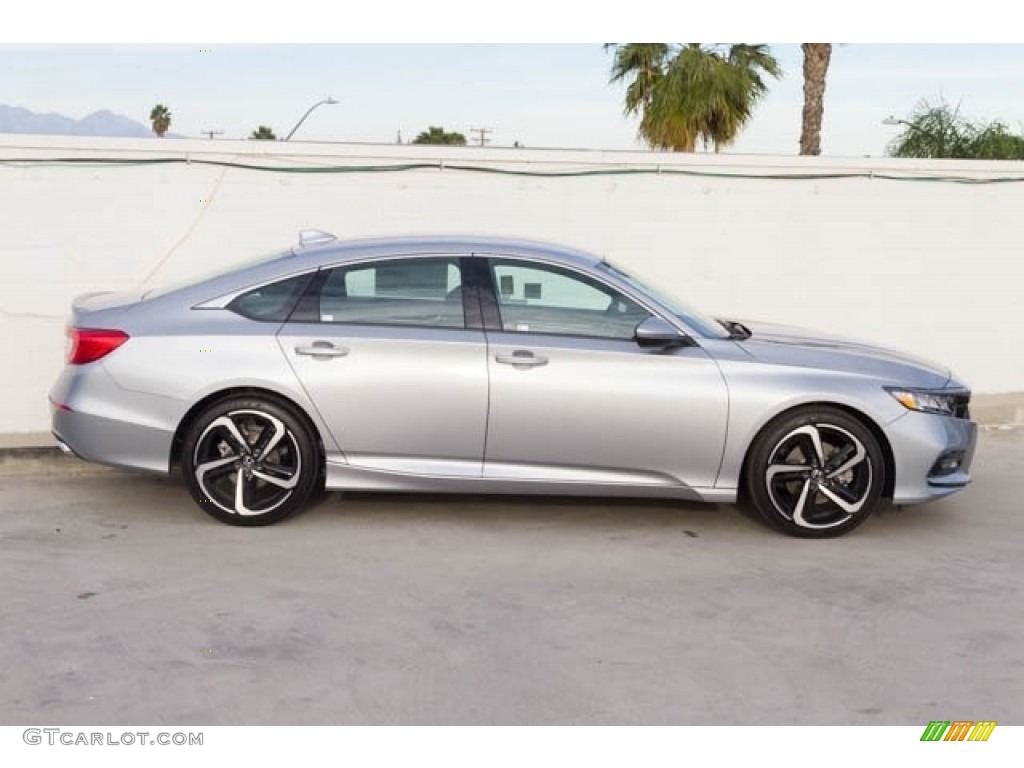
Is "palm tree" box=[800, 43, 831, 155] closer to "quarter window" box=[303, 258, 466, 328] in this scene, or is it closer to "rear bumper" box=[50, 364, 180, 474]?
"quarter window" box=[303, 258, 466, 328]

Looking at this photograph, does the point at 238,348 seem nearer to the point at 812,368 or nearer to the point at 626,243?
the point at 812,368

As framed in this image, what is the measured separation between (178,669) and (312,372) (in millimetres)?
2164

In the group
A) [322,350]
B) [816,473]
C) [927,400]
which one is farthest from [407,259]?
[927,400]

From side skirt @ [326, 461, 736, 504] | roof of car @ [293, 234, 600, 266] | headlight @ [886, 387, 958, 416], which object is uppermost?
roof of car @ [293, 234, 600, 266]

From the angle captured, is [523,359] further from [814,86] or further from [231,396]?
[814,86]

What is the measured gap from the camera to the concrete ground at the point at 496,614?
4.67 meters

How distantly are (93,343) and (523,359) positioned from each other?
214 centimetres

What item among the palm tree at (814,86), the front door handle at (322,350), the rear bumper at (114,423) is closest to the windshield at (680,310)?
the front door handle at (322,350)

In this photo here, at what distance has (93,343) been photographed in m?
6.85

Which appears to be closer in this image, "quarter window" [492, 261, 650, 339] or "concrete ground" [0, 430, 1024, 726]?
"concrete ground" [0, 430, 1024, 726]

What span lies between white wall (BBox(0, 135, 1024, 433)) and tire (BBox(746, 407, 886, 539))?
3.84 meters

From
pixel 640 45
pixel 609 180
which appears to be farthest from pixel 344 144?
pixel 640 45

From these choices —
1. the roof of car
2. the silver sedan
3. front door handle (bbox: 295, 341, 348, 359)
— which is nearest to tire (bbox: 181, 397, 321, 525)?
the silver sedan

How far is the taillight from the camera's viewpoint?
22.4 ft
